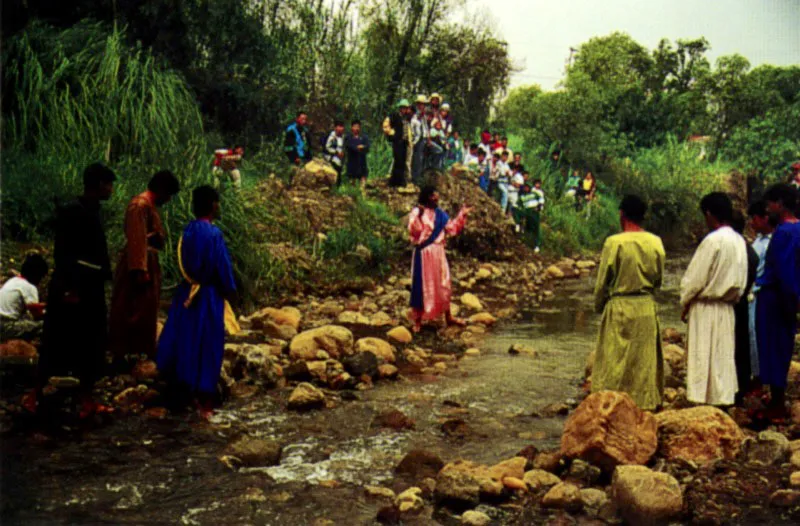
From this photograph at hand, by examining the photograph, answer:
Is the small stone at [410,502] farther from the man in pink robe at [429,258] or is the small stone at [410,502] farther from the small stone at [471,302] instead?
the small stone at [471,302]

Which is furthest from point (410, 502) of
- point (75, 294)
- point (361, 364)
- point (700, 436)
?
point (361, 364)

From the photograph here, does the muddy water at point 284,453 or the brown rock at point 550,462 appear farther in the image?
the brown rock at point 550,462

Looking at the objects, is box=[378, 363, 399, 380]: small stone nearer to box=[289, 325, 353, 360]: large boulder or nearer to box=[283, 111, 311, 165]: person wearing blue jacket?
box=[289, 325, 353, 360]: large boulder

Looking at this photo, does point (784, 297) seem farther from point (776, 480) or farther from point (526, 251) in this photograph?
point (526, 251)

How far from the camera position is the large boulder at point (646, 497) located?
3.97 metres

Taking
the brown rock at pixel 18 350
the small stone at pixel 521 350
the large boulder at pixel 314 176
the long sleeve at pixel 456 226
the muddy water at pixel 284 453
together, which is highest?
the large boulder at pixel 314 176

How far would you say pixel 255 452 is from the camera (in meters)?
4.80

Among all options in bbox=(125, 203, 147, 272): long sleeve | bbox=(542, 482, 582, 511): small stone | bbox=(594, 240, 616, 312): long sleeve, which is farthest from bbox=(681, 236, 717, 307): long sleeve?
bbox=(125, 203, 147, 272): long sleeve

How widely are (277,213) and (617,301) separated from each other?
7.17 meters

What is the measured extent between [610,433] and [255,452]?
1.93 metres

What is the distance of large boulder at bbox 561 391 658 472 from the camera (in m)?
4.59

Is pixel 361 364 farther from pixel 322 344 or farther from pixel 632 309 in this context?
pixel 632 309

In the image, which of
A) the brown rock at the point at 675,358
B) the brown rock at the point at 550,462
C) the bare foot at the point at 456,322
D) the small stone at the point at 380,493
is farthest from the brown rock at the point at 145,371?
the brown rock at the point at 675,358

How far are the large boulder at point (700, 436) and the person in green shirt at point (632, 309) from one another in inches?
22.4
